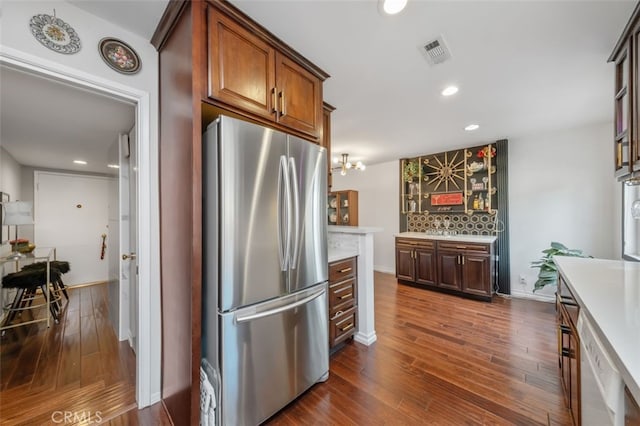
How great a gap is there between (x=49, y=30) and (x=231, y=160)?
1.16m

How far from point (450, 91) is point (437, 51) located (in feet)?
2.24

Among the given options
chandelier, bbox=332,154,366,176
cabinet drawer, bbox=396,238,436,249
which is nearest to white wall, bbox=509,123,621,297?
cabinet drawer, bbox=396,238,436,249

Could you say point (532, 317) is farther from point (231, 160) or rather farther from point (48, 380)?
point (48, 380)

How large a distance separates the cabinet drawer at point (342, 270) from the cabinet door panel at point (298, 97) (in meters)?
1.14

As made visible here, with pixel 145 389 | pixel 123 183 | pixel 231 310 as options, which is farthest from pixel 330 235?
pixel 123 183

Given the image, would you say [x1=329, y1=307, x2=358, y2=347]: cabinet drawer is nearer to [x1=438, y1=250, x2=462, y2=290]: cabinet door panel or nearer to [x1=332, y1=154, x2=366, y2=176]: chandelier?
[x1=438, y1=250, x2=462, y2=290]: cabinet door panel

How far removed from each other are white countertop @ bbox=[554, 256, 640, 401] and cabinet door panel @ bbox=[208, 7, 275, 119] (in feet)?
5.89

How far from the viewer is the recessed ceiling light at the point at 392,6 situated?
47.8 inches

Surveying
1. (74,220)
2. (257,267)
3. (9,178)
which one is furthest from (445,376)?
(74,220)

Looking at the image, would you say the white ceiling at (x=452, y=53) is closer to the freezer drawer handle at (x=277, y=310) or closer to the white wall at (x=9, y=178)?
the white wall at (x=9, y=178)

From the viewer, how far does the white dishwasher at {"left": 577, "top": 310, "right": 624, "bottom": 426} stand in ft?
2.40

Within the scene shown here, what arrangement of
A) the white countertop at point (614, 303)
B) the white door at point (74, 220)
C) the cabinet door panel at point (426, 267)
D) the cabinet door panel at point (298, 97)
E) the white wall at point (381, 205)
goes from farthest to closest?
the white wall at point (381, 205) < the white door at point (74, 220) < the cabinet door panel at point (426, 267) < the cabinet door panel at point (298, 97) < the white countertop at point (614, 303)

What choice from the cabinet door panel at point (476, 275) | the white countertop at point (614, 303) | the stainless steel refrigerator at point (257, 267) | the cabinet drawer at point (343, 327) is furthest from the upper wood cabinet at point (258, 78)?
the cabinet door panel at point (476, 275)

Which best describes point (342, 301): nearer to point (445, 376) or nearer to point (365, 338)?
point (365, 338)
